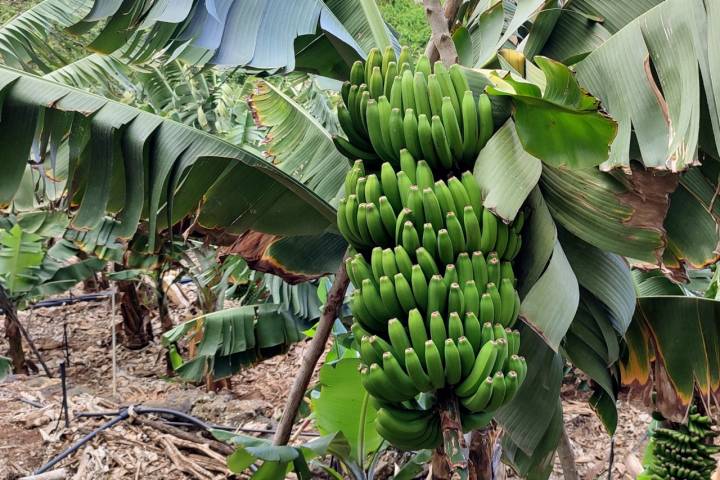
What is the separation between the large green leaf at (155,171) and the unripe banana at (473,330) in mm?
770

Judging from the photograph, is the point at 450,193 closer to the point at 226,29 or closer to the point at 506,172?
the point at 506,172

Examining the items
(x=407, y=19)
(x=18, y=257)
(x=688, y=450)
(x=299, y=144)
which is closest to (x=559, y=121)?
(x=299, y=144)

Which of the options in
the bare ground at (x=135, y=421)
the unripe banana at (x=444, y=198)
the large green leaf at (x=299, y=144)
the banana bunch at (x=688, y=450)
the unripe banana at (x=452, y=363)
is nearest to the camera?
the unripe banana at (x=452, y=363)

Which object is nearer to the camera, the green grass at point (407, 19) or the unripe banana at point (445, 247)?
the unripe banana at point (445, 247)

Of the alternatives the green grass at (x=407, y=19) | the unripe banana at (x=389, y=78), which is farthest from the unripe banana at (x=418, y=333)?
the green grass at (x=407, y=19)

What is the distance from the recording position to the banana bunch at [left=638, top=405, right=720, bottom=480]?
2.63 m

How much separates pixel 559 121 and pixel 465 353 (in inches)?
21.1

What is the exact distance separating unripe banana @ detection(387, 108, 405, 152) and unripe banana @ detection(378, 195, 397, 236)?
142 millimetres

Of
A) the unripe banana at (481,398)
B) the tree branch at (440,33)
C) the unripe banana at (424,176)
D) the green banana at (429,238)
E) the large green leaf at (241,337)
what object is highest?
the tree branch at (440,33)

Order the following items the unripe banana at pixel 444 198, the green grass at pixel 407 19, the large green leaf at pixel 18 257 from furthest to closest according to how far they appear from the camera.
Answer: the green grass at pixel 407 19, the large green leaf at pixel 18 257, the unripe banana at pixel 444 198

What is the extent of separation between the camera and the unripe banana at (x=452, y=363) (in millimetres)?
1277

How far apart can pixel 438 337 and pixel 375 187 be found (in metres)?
0.38

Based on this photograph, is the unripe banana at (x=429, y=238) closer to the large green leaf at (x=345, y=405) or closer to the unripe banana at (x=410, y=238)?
the unripe banana at (x=410, y=238)

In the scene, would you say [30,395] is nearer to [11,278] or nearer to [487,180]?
[11,278]
